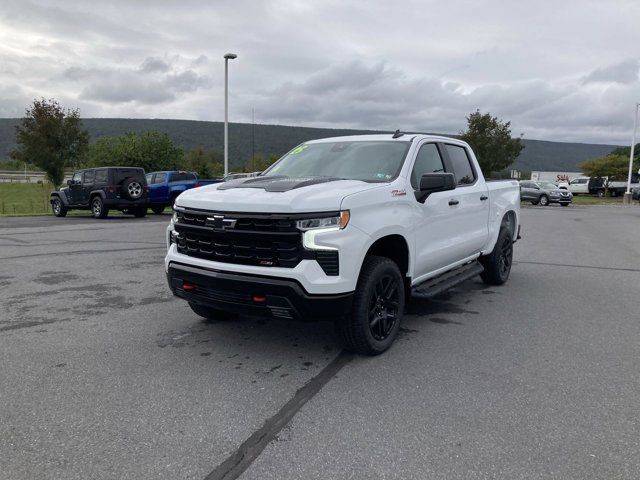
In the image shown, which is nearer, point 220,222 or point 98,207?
point 220,222

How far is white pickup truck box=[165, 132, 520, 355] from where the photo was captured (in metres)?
3.80

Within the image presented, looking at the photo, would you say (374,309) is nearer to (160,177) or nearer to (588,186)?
(160,177)

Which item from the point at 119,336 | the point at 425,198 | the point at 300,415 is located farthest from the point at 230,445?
the point at 425,198

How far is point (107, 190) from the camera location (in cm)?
1848

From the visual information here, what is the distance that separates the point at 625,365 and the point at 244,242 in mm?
3230

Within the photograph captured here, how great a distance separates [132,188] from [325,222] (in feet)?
53.8

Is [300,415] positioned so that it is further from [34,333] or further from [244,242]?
[34,333]

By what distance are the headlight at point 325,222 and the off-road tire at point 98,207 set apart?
649 inches

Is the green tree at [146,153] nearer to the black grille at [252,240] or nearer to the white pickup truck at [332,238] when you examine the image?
the white pickup truck at [332,238]

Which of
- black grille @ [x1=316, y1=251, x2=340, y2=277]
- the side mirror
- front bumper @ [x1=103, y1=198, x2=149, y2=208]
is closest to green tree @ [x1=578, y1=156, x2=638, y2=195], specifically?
front bumper @ [x1=103, y1=198, x2=149, y2=208]

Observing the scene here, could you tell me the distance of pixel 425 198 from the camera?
492 cm

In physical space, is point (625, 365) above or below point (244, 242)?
below

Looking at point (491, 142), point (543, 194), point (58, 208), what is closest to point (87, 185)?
point (58, 208)

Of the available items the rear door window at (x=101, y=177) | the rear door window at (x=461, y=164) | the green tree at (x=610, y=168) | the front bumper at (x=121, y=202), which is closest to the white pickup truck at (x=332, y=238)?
the rear door window at (x=461, y=164)
